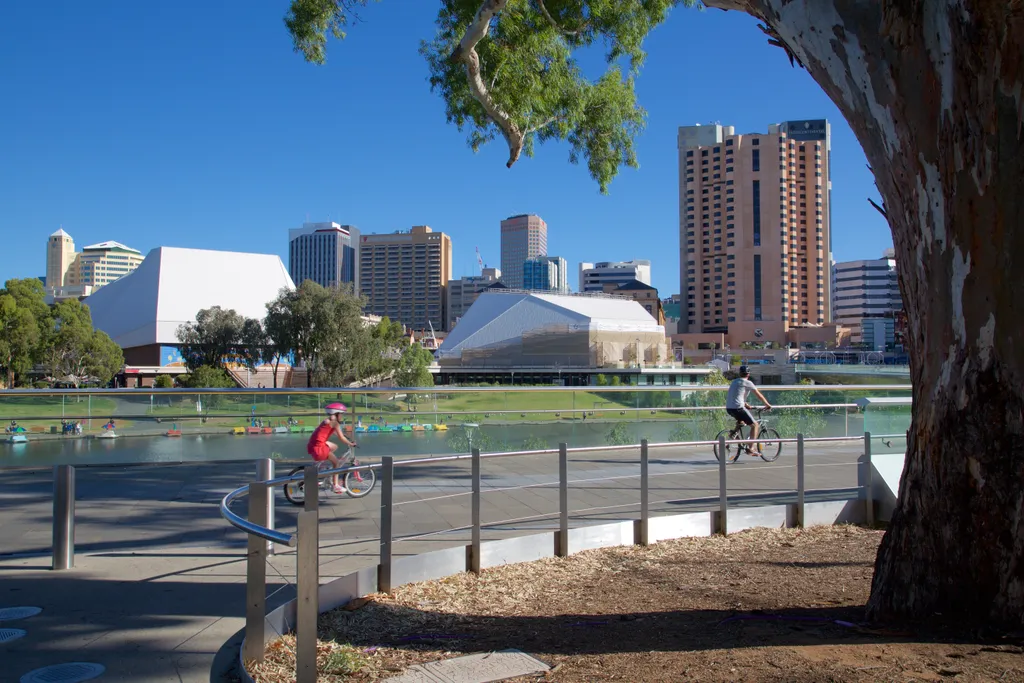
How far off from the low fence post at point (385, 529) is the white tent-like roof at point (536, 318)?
286 feet

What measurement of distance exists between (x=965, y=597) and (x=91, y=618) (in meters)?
5.13

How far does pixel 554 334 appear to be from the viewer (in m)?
95.1

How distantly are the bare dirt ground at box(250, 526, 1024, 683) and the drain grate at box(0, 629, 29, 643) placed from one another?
1460mm

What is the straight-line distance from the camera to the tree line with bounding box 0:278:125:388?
144 ft

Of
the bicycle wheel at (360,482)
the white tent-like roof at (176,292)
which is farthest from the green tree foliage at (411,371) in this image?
the bicycle wheel at (360,482)

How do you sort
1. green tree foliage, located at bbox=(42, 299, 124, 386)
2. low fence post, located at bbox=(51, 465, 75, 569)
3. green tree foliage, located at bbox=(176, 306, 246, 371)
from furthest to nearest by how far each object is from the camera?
green tree foliage, located at bbox=(176, 306, 246, 371) → green tree foliage, located at bbox=(42, 299, 124, 386) → low fence post, located at bbox=(51, 465, 75, 569)

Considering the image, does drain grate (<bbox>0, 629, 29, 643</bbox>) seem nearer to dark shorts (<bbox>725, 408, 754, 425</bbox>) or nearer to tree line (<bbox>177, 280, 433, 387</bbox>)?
dark shorts (<bbox>725, 408, 754, 425</bbox>)

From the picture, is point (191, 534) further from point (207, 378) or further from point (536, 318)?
point (536, 318)

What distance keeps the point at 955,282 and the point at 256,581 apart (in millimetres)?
4185

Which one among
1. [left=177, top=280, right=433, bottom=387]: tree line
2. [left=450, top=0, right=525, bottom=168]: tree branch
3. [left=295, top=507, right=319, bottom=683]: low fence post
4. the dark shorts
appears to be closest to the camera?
[left=295, top=507, right=319, bottom=683]: low fence post

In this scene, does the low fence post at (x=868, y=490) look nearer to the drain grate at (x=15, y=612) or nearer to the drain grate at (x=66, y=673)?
the drain grate at (x=66, y=673)

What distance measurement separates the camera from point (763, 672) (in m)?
3.85

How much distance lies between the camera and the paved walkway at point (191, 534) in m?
4.32

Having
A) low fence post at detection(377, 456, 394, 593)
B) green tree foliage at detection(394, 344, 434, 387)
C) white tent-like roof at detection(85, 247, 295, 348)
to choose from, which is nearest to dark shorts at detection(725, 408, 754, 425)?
low fence post at detection(377, 456, 394, 593)
